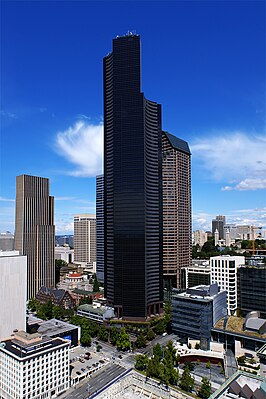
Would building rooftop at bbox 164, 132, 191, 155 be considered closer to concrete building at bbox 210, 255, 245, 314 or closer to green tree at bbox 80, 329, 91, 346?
concrete building at bbox 210, 255, 245, 314

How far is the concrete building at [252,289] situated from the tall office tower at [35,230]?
8601 cm

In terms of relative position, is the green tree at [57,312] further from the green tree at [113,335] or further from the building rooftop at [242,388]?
the building rooftop at [242,388]

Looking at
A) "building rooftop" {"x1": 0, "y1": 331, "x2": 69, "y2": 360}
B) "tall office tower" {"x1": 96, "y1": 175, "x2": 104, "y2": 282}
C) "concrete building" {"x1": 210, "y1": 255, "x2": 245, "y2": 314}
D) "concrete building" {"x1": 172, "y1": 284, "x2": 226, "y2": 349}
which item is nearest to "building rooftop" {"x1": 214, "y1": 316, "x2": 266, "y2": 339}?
"concrete building" {"x1": 172, "y1": 284, "x2": 226, "y2": 349}

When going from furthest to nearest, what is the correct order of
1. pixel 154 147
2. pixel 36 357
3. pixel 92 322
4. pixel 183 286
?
pixel 183 286
pixel 154 147
pixel 92 322
pixel 36 357

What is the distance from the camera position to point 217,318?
84.5 meters

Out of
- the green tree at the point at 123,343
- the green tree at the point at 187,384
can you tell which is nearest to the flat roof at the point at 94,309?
the green tree at the point at 123,343

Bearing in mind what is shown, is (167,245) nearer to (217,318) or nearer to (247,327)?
(217,318)

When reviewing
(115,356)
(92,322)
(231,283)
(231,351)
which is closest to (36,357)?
(115,356)

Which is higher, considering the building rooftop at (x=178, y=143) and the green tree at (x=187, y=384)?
the building rooftop at (x=178, y=143)

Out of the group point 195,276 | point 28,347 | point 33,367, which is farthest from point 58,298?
point 33,367

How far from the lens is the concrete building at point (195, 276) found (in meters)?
114

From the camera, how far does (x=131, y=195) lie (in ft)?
342

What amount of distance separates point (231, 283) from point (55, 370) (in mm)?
59463

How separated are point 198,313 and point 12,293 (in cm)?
4758
